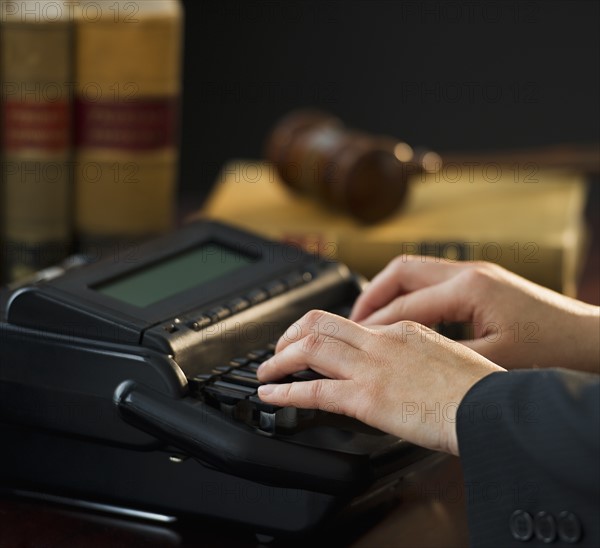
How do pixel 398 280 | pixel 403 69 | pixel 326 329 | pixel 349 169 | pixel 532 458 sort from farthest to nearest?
1. pixel 403 69
2. pixel 349 169
3. pixel 398 280
4. pixel 326 329
5. pixel 532 458

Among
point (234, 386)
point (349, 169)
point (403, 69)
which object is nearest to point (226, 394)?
point (234, 386)

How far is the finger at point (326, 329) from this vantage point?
3.25ft

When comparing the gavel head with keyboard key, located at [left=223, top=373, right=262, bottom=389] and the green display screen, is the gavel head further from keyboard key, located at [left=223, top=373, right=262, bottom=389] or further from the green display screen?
keyboard key, located at [left=223, top=373, right=262, bottom=389]

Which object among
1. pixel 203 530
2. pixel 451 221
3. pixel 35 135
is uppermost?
pixel 35 135

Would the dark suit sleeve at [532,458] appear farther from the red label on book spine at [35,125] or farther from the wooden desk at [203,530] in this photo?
the red label on book spine at [35,125]

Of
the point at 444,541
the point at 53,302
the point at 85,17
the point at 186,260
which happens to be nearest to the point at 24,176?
the point at 85,17

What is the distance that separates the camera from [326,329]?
1001 mm

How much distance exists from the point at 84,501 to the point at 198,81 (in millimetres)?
2216

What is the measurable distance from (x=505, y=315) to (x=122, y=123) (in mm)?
662

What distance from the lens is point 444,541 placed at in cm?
101

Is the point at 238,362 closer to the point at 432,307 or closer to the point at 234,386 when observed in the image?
the point at 234,386

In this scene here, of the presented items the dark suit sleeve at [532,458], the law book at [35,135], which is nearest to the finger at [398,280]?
the dark suit sleeve at [532,458]

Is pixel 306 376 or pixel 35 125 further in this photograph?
pixel 35 125

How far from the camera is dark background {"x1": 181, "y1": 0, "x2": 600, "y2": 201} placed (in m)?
3.05
